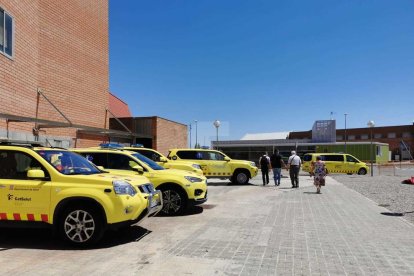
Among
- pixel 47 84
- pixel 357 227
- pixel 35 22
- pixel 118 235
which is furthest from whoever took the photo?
pixel 47 84

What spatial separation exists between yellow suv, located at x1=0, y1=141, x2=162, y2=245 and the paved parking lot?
0.40 m

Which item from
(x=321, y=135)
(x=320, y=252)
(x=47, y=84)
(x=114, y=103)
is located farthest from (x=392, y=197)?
(x=321, y=135)

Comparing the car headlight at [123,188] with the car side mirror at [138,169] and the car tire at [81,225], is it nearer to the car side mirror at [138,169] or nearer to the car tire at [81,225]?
the car tire at [81,225]

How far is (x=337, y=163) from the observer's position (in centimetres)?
3170

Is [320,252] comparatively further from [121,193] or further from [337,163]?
[337,163]

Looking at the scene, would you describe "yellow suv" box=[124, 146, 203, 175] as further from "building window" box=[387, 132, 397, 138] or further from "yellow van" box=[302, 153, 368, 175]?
"building window" box=[387, 132, 397, 138]

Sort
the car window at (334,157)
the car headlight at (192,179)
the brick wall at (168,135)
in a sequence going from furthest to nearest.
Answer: the car window at (334,157) → the brick wall at (168,135) → the car headlight at (192,179)

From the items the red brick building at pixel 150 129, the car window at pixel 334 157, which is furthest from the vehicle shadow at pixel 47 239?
the car window at pixel 334 157

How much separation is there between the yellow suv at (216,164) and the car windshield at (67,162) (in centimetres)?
1227

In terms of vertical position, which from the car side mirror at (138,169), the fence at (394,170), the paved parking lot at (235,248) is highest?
the car side mirror at (138,169)

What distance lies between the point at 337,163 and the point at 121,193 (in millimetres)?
27404

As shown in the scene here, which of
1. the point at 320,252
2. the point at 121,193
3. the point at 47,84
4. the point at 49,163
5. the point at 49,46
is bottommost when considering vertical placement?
the point at 320,252

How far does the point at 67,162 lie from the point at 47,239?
145 cm

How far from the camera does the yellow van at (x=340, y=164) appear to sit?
31125 mm
